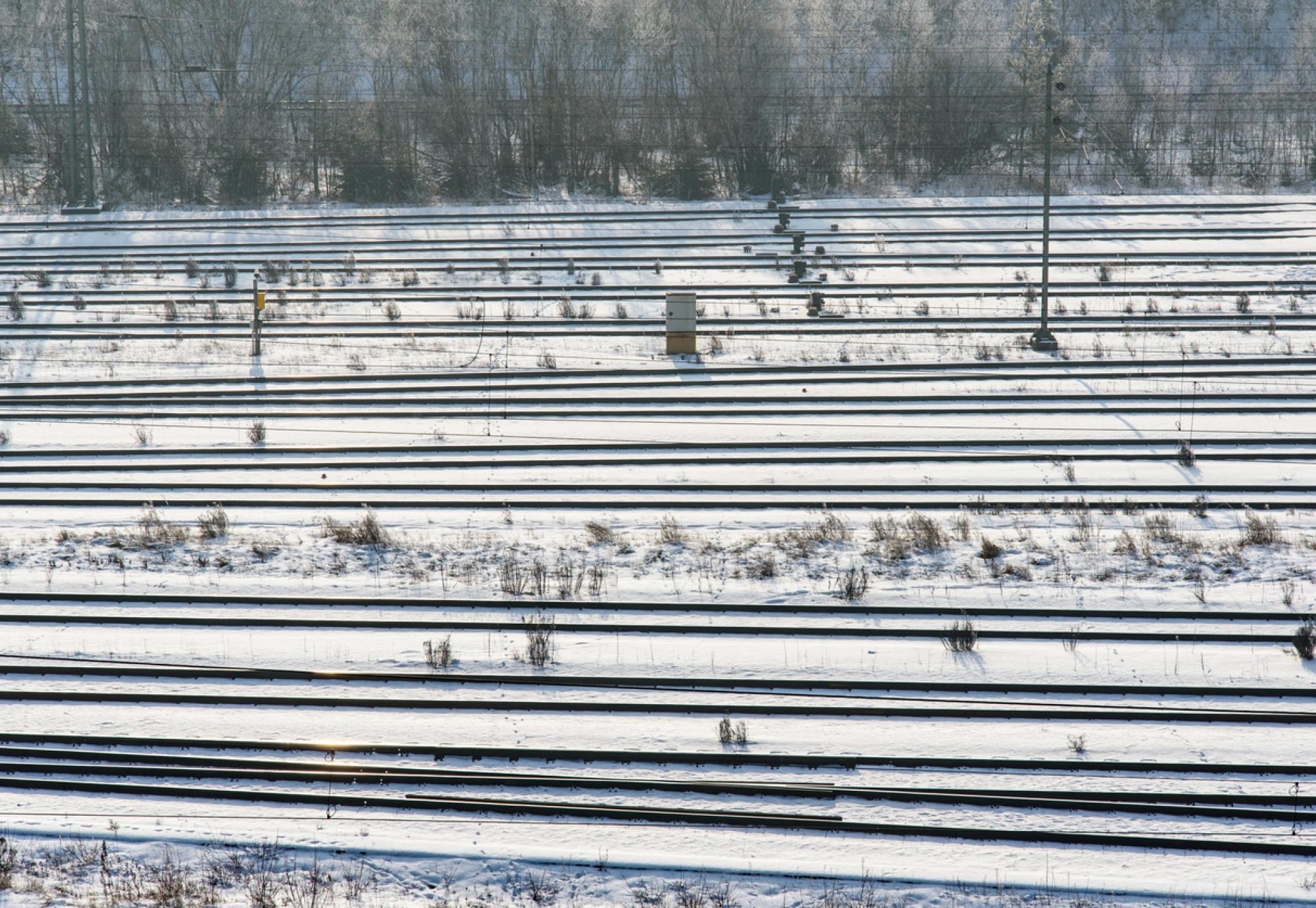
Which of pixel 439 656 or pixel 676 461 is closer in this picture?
pixel 439 656

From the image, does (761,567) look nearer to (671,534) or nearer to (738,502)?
(671,534)

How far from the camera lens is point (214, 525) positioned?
14578 mm

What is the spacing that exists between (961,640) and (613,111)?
113 ft

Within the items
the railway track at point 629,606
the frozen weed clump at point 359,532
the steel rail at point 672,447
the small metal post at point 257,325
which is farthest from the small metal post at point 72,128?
the railway track at point 629,606

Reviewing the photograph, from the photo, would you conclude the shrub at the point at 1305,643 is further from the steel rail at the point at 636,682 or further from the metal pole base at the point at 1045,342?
the metal pole base at the point at 1045,342

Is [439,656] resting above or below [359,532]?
below

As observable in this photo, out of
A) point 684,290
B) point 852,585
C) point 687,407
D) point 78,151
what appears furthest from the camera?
point 78,151

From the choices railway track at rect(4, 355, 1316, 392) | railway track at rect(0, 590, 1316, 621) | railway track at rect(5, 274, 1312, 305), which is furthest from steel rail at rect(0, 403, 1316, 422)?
railway track at rect(0, 590, 1316, 621)

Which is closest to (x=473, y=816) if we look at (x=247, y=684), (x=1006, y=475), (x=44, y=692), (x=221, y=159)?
(x=247, y=684)

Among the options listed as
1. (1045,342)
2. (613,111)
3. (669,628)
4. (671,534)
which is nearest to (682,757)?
(669,628)

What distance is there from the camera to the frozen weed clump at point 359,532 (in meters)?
14.2

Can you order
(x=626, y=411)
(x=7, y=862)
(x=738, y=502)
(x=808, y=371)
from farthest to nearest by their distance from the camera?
1. (x=808, y=371)
2. (x=626, y=411)
3. (x=738, y=502)
4. (x=7, y=862)

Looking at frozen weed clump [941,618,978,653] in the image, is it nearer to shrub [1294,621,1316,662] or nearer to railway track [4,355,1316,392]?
shrub [1294,621,1316,662]

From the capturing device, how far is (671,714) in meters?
9.96
